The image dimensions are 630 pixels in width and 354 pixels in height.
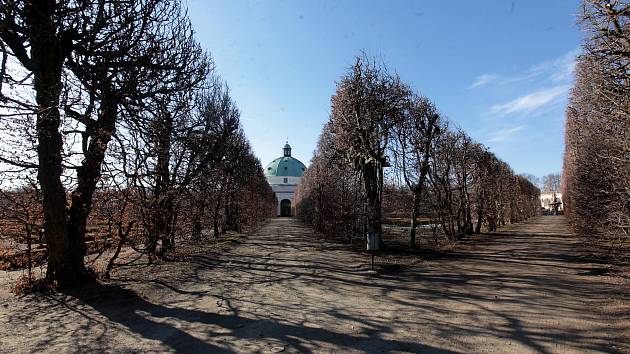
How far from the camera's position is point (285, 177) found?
3762 inches

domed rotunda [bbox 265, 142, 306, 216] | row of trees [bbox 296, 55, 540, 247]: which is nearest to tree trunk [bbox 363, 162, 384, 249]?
row of trees [bbox 296, 55, 540, 247]

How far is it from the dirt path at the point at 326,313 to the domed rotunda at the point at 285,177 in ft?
265

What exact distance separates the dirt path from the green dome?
278 feet

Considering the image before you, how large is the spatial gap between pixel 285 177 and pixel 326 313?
88969mm

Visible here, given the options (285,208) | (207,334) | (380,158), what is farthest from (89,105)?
(285,208)

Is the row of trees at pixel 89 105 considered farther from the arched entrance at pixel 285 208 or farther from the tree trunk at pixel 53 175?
the arched entrance at pixel 285 208

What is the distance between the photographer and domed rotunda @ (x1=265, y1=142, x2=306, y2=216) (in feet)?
307

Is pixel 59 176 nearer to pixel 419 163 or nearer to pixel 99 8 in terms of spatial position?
pixel 99 8

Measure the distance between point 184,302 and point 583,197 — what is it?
807 inches

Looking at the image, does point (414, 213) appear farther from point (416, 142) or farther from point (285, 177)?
point (285, 177)

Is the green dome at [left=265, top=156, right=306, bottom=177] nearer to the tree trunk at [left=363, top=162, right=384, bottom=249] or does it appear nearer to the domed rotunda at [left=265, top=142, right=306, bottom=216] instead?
the domed rotunda at [left=265, top=142, right=306, bottom=216]

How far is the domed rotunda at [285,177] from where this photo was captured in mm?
93438

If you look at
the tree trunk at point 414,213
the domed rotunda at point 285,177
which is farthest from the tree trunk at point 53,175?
the domed rotunda at point 285,177

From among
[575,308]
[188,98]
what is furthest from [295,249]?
[575,308]
